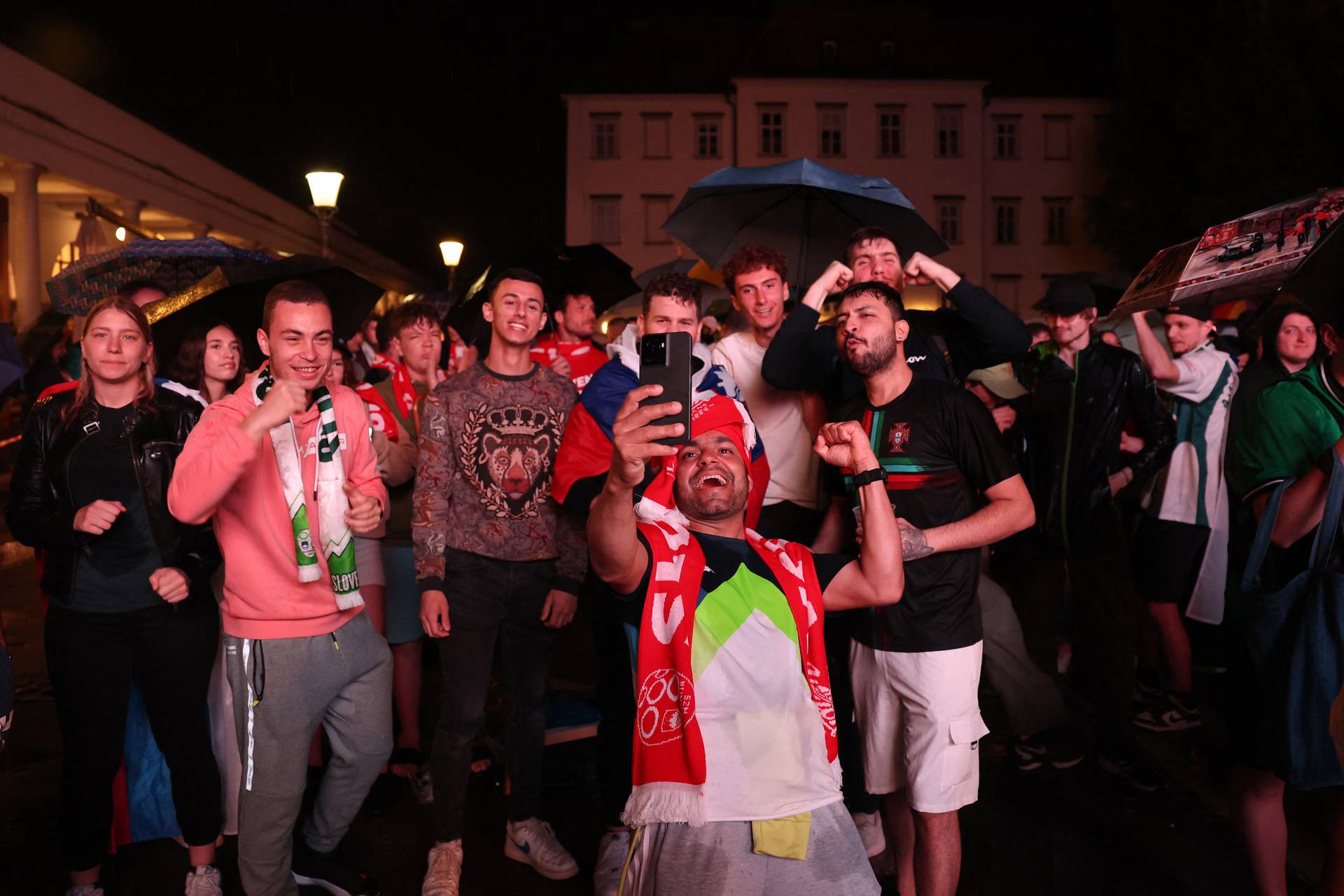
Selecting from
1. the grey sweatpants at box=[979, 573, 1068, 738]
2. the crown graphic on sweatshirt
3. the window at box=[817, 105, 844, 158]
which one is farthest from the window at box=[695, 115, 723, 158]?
the crown graphic on sweatshirt

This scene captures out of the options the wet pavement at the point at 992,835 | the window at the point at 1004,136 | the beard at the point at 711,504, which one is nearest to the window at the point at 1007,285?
the window at the point at 1004,136

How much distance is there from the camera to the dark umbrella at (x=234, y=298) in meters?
4.42

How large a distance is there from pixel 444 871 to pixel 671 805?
164cm

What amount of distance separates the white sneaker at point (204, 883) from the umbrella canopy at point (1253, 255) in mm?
3681

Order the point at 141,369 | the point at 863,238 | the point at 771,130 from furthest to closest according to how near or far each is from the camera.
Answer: the point at 771,130
the point at 863,238
the point at 141,369

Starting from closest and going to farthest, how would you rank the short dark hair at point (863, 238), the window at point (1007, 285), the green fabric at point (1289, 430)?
the green fabric at point (1289, 430), the short dark hair at point (863, 238), the window at point (1007, 285)

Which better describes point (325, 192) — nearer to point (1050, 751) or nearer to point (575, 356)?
point (575, 356)

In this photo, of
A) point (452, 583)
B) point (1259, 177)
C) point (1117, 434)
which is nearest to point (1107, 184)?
point (1259, 177)

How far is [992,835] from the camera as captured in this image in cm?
432

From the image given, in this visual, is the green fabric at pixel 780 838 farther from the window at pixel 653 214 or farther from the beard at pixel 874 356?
the window at pixel 653 214

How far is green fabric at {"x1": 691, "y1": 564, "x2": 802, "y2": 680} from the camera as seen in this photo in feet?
8.54

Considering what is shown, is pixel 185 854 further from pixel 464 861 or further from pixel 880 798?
pixel 880 798

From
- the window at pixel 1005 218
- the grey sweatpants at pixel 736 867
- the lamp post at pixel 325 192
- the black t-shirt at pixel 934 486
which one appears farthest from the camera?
the window at pixel 1005 218

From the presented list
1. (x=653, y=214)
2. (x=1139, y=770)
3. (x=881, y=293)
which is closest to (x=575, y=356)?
(x=881, y=293)
